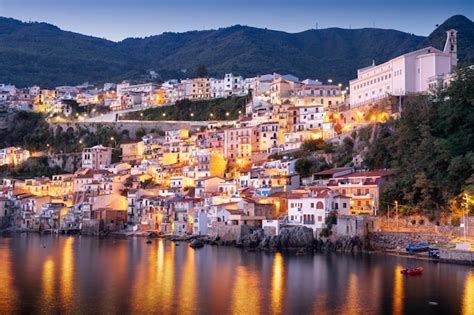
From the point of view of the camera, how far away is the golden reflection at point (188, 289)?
23.5m

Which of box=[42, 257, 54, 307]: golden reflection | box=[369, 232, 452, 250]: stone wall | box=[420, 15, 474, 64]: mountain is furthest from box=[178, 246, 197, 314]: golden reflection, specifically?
box=[420, 15, 474, 64]: mountain

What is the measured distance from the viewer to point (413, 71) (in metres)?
47.8

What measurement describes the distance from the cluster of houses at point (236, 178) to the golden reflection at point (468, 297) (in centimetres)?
1117

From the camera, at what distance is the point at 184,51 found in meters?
177

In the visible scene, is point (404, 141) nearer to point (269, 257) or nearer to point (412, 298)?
point (269, 257)

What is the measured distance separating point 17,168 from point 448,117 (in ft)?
162

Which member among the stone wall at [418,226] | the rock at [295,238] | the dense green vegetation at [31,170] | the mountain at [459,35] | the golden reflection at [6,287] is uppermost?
the mountain at [459,35]

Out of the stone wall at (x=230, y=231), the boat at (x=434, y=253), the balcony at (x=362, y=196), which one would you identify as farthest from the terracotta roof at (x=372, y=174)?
the boat at (x=434, y=253)

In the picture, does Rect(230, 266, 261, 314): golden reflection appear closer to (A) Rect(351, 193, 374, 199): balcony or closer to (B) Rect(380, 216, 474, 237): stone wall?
(B) Rect(380, 216, 474, 237): stone wall

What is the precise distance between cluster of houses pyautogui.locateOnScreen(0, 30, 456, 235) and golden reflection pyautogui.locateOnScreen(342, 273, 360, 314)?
32.6 feet

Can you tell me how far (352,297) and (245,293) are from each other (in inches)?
158

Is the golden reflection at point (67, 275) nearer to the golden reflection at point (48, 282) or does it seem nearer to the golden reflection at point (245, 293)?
the golden reflection at point (48, 282)

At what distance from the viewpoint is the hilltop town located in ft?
138

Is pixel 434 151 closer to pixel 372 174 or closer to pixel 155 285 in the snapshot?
pixel 372 174
